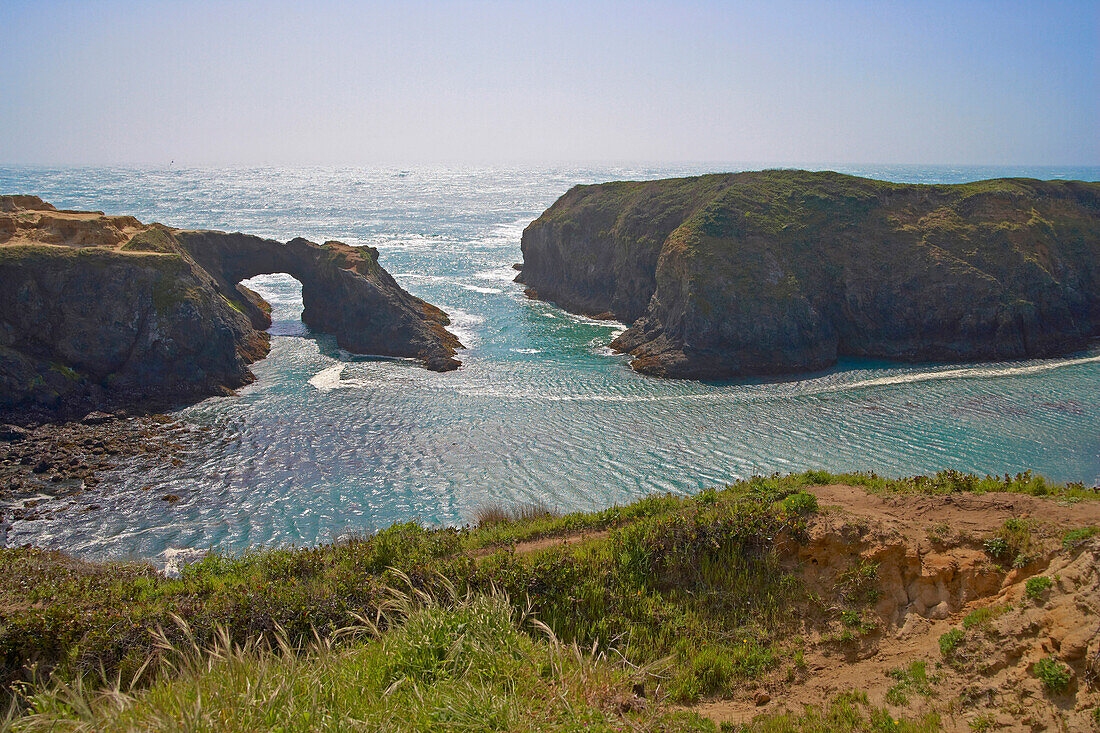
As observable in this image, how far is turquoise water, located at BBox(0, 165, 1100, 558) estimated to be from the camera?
25.3 m

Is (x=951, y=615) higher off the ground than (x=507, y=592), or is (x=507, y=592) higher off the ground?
(x=951, y=615)

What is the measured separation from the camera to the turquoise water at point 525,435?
82.9ft

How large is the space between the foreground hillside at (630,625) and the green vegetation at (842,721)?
4cm

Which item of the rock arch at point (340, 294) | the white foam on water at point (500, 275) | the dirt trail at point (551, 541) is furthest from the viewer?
the white foam on water at point (500, 275)

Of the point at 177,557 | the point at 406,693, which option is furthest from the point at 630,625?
the point at 177,557

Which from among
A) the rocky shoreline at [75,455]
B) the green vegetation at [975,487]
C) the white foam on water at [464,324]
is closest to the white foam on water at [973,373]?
the green vegetation at [975,487]

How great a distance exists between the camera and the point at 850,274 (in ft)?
162

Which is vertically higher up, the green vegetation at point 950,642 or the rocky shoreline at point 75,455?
the green vegetation at point 950,642

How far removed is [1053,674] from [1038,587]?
6.24 ft

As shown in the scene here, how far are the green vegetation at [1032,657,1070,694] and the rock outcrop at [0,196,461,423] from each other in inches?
1476

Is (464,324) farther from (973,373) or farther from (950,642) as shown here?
(950,642)

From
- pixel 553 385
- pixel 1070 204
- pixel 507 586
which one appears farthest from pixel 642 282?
pixel 507 586

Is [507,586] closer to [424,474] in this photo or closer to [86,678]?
[86,678]

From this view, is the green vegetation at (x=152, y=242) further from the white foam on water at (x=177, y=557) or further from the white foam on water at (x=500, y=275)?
the white foam on water at (x=500, y=275)
